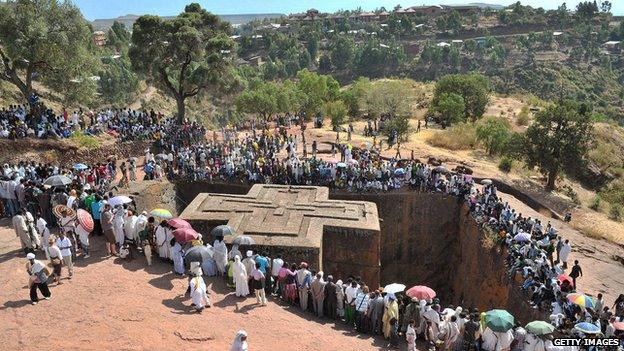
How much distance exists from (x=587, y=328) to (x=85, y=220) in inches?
515

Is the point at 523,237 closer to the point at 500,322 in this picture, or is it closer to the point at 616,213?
the point at 500,322

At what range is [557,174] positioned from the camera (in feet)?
105

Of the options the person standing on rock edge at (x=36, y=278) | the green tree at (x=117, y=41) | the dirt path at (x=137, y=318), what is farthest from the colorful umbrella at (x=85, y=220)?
the green tree at (x=117, y=41)

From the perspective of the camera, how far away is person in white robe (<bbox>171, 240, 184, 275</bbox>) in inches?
543

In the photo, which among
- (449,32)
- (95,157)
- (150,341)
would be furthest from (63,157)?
(449,32)

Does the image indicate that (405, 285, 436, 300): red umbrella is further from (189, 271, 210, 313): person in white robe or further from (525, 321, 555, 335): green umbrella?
(189, 271, 210, 313): person in white robe

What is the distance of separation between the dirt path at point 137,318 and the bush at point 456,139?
2598cm

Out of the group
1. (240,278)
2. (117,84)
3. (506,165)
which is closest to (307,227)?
(240,278)

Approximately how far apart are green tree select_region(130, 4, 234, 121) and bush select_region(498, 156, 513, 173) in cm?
1904

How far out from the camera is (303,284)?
13.3 m

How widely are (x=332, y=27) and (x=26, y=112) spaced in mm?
126744

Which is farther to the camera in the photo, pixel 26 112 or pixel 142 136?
pixel 142 136

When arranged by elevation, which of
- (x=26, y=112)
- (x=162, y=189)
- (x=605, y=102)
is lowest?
(x=605, y=102)

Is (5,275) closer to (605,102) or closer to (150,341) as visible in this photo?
(150,341)
